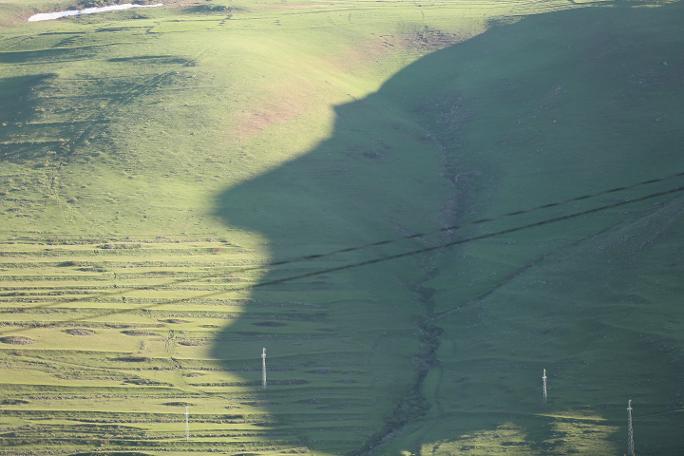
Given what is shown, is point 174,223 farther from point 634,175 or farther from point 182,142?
point 634,175

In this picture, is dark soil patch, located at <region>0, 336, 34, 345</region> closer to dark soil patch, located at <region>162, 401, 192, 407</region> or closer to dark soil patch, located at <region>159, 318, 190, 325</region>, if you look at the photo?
dark soil patch, located at <region>159, 318, 190, 325</region>

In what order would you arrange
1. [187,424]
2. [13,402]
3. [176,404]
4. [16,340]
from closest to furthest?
[187,424]
[13,402]
[176,404]
[16,340]

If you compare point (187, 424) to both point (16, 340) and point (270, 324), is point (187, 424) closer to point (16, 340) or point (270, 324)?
point (270, 324)

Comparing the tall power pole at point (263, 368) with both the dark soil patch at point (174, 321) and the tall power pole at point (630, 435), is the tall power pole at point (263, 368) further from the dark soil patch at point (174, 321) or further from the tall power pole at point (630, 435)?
the tall power pole at point (630, 435)

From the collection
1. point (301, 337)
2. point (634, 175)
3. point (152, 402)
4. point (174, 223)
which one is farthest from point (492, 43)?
point (152, 402)

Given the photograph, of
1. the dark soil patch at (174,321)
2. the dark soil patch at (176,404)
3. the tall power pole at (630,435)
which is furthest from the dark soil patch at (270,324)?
the tall power pole at (630,435)

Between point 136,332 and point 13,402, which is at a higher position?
point 136,332

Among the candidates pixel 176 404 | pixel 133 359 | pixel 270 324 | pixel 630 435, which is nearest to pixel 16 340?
pixel 133 359
